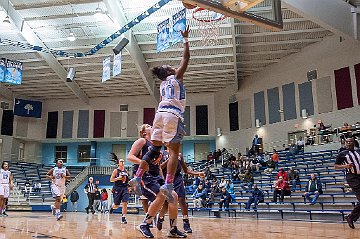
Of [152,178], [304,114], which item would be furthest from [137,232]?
[304,114]

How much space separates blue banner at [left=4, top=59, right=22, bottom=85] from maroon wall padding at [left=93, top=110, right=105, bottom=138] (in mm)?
10376

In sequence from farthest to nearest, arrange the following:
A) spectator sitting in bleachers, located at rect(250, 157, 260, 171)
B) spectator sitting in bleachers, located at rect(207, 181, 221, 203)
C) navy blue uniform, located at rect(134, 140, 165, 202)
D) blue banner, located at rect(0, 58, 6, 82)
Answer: blue banner, located at rect(0, 58, 6, 82), spectator sitting in bleachers, located at rect(250, 157, 260, 171), spectator sitting in bleachers, located at rect(207, 181, 221, 203), navy blue uniform, located at rect(134, 140, 165, 202)

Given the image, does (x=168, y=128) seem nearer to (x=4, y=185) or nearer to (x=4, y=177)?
(x=4, y=185)

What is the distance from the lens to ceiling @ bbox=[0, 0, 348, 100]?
20.0 m

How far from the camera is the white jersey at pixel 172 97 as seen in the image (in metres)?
4.28

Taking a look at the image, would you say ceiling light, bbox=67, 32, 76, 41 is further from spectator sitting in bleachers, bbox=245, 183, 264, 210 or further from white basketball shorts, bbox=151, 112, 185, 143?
white basketball shorts, bbox=151, 112, 185, 143

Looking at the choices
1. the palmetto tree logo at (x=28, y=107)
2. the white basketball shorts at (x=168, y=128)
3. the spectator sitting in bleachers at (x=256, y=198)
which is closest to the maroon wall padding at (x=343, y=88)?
the spectator sitting in bleachers at (x=256, y=198)

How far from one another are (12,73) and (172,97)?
1899 centimetres

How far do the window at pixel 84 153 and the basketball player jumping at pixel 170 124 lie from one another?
2877 centimetres

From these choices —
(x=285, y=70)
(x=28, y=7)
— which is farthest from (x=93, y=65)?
(x=285, y=70)

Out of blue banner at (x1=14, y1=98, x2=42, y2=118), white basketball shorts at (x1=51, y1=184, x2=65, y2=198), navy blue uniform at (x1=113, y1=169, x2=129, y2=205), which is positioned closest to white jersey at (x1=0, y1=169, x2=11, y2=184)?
white basketball shorts at (x1=51, y1=184, x2=65, y2=198)

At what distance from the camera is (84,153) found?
32156mm

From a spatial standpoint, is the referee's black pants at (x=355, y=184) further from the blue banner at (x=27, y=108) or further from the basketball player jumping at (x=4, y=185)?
the blue banner at (x=27, y=108)

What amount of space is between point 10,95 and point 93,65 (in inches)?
350
